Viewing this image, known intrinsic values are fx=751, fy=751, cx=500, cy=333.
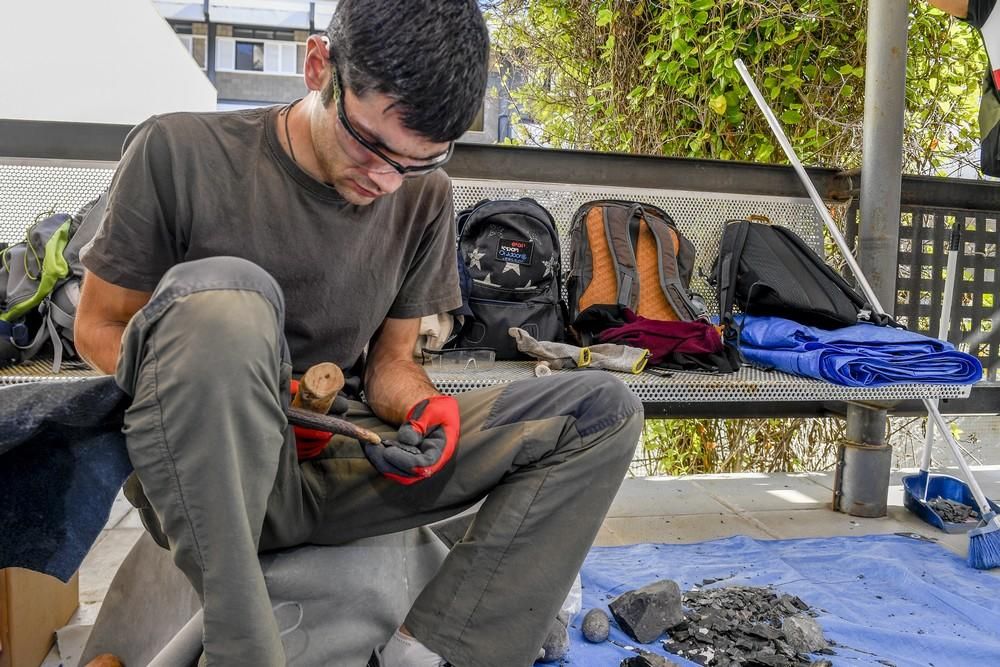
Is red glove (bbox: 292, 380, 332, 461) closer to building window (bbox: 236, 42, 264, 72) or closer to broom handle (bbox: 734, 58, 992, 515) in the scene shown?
broom handle (bbox: 734, 58, 992, 515)

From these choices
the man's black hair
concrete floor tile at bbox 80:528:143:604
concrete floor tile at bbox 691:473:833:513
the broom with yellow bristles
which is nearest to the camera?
the man's black hair

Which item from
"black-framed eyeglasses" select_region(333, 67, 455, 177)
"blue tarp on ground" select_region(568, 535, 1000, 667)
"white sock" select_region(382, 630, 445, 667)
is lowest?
"blue tarp on ground" select_region(568, 535, 1000, 667)

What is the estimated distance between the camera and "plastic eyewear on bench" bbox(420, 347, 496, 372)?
2.37 m

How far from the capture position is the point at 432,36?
104cm

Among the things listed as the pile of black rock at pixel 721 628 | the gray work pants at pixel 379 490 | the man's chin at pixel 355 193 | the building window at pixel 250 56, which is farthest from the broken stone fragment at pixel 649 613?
the building window at pixel 250 56

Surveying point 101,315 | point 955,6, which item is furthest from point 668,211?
point 101,315

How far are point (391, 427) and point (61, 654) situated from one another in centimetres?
91

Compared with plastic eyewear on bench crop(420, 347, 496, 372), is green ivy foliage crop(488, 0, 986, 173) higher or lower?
higher

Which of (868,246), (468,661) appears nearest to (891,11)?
(868,246)

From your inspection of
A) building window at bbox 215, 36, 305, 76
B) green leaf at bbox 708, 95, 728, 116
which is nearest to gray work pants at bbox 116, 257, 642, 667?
green leaf at bbox 708, 95, 728, 116

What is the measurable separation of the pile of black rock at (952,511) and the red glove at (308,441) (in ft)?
7.83

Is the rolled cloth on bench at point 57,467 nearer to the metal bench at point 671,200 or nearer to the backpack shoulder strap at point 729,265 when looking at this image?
the metal bench at point 671,200

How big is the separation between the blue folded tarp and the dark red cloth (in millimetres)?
216

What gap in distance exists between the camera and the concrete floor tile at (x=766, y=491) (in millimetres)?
3014
